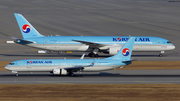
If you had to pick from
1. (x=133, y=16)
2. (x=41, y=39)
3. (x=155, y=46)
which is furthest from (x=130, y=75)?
(x=133, y=16)

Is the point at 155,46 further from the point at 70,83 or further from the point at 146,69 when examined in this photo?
the point at 70,83

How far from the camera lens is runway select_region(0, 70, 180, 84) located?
1988 inches

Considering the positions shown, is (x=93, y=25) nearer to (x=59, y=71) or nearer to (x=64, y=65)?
(x=64, y=65)

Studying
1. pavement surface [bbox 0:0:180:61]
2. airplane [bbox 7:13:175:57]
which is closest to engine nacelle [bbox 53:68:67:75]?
airplane [bbox 7:13:175:57]

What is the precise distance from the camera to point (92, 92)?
44188 mm

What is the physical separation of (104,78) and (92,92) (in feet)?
32.5

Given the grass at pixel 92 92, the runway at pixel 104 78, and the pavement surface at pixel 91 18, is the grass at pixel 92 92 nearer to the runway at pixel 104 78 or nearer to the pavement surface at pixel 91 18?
the runway at pixel 104 78

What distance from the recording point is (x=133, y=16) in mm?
155000

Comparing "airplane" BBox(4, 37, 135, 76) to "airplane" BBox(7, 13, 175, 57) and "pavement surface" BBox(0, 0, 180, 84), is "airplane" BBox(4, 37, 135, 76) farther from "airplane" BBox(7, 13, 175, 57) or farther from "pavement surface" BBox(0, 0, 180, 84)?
"airplane" BBox(7, 13, 175, 57)

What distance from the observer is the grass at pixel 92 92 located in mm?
41469

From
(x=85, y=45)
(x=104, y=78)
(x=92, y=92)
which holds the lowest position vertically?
(x=92, y=92)

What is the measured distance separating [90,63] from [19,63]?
38.6 feet

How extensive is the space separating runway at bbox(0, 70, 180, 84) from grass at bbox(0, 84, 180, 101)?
280 centimetres

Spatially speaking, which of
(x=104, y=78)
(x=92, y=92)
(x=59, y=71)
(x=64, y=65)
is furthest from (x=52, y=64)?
(x=92, y=92)
